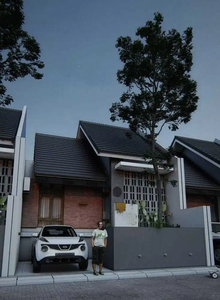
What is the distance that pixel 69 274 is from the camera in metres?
8.66

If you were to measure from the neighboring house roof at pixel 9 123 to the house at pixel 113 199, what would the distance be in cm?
165

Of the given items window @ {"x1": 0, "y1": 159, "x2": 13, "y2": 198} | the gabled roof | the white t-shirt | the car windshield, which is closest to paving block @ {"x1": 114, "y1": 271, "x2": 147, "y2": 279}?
the white t-shirt

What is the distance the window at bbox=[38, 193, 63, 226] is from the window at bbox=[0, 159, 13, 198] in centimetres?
171

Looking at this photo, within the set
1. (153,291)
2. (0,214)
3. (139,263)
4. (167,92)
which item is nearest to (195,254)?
(139,263)

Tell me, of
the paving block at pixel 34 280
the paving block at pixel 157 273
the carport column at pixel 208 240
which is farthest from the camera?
the carport column at pixel 208 240

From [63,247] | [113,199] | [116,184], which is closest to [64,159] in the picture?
[116,184]

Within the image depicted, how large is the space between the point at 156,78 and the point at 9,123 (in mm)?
7178

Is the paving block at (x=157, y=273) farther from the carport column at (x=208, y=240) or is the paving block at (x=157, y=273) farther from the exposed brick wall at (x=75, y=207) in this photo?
the exposed brick wall at (x=75, y=207)

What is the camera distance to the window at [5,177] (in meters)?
12.0

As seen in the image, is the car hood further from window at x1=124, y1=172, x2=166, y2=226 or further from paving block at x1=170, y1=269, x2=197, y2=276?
window at x1=124, y1=172, x2=166, y2=226

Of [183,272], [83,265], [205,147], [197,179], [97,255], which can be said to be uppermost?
[205,147]

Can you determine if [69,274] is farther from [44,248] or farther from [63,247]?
[44,248]

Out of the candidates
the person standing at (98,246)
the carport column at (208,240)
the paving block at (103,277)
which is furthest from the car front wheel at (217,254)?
the person standing at (98,246)

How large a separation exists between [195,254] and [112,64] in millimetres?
9605
